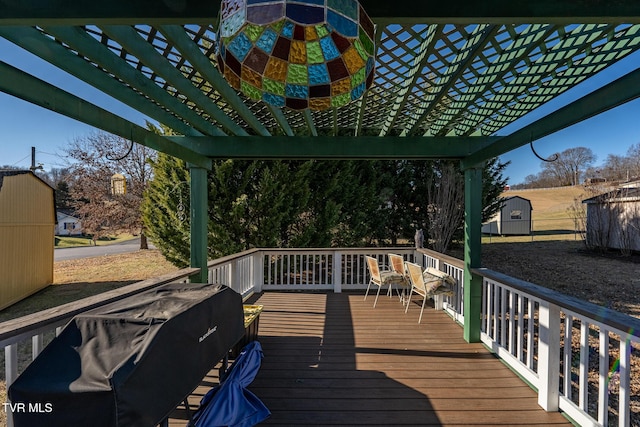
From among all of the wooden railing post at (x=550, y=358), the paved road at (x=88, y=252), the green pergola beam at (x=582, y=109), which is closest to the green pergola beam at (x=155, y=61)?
the green pergola beam at (x=582, y=109)

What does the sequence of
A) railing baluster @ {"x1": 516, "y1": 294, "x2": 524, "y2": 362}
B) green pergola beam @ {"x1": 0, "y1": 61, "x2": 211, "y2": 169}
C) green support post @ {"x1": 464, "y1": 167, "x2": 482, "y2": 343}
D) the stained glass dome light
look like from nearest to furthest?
the stained glass dome light → green pergola beam @ {"x1": 0, "y1": 61, "x2": 211, "y2": 169} → railing baluster @ {"x1": 516, "y1": 294, "x2": 524, "y2": 362} → green support post @ {"x1": 464, "y1": 167, "x2": 482, "y2": 343}

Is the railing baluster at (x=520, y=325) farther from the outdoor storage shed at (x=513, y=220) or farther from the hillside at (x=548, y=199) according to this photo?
the hillside at (x=548, y=199)

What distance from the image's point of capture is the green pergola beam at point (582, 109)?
167cm

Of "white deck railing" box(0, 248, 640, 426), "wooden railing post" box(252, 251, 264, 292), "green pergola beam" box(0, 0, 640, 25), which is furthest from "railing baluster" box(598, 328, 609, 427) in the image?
"wooden railing post" box(252, 251, 264, 292)

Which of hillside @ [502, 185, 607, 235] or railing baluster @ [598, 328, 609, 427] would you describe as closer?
railing baluster @ [598, 328, 609, 427]

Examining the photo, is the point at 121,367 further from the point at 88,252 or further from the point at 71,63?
the point at 88,252

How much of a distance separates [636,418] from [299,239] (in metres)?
5.97

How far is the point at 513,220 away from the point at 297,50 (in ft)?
69.5

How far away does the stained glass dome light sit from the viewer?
0.78 m

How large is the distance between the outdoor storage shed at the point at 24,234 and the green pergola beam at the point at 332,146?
763cm

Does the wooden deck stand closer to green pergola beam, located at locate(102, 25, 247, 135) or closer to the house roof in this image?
the house roof

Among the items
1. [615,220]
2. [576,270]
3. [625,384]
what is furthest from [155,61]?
[615,220]

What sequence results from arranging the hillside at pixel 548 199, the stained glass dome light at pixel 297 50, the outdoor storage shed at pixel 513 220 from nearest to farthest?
the stained glass dome light at pixel 297 50, the outdoor storage shed at pixel 513 220, the hillside at pixel 548 199

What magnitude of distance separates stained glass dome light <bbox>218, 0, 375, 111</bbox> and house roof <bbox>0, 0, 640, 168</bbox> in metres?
0.47
